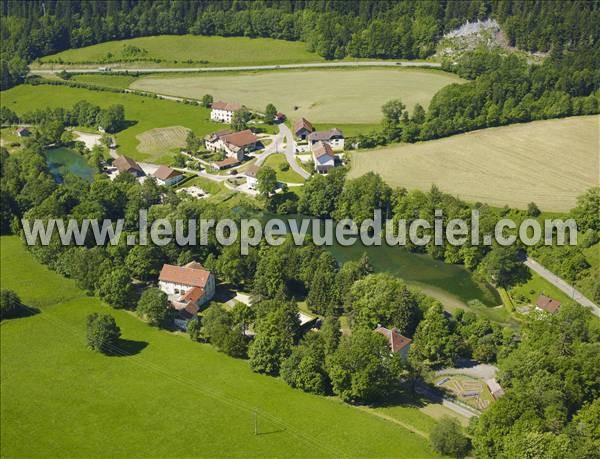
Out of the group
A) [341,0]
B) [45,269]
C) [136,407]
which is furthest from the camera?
[341,0]

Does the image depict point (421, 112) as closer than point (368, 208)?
No

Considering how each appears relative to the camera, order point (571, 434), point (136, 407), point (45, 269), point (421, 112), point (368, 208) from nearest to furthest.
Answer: point (571, 434) < point (136, 407) < point (45, 269) < point (368, 208) < point (421, 112)

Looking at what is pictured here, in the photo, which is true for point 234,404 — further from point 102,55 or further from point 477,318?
point 102,55

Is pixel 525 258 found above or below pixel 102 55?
below

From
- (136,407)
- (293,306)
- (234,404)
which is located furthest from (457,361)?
(136,407)

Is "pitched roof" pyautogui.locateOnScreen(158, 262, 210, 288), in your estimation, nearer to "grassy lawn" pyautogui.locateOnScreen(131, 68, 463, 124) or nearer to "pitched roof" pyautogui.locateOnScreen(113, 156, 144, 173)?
"pitched roof" pyautogui.locateOnScreen(113, 156, 144, 173)

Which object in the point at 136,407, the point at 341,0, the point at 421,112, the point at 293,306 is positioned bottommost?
the point at 136,407

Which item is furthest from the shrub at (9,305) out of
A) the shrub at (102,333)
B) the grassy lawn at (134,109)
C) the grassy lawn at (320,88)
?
the grassy lawn at (320,88)
